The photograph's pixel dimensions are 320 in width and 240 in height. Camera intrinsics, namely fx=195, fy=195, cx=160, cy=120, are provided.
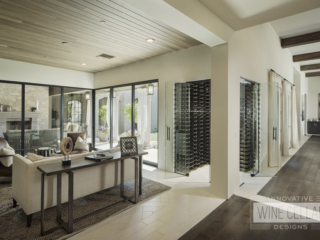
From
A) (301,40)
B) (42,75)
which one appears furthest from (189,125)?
(42,75)

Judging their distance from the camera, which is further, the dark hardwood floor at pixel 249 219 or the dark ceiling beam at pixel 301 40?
the dark ceiling beam at pixel 301 40

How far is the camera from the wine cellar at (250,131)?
3.85 m

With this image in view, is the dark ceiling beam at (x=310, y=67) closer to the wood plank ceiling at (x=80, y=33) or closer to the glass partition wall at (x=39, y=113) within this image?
the wood plank ceiling at (x=80, y=33)

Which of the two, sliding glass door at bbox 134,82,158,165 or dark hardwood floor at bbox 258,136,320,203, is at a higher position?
sliding glass door at bbox 134,82,158,165

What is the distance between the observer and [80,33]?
3365 millimetres

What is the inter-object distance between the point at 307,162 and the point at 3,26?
7099mm

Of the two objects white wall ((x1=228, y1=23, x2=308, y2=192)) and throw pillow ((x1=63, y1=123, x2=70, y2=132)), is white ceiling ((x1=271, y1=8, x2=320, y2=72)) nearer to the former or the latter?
white wall ((x1=228, y1=23, x2=308, y2=192))

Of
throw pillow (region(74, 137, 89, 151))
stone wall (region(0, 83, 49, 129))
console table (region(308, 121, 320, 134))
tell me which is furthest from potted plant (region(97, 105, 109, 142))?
console table (region(308, 121, 320, 134))

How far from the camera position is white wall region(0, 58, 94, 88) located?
198 inches

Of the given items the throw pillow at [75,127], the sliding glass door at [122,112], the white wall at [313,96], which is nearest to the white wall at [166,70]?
the sliding glass door at [122,112]

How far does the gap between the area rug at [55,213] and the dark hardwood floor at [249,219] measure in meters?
1.04

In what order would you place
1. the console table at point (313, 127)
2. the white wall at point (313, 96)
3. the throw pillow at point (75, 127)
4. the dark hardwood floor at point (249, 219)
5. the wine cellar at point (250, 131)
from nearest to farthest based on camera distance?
the dark hardwood floor at point (249, 219)
the wine cellar at point (250, 131)
the throw pillow at point (75, 127)
the console table at point (313, 127)
the white wall at point (313, 96)

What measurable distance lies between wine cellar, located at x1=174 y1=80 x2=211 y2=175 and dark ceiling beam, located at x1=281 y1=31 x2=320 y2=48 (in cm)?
323

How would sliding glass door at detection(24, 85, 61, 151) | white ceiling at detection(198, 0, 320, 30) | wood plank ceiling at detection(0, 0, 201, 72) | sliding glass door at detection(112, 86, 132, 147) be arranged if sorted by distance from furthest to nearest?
sliding glass door at detection(112, 86, 132, 147), sliding glass door at detection(24, 85, 61, 151), wood plank ceiling at detection(0, 0, 201, 72), white ceiling at detection(198, 0, 320, 30)
